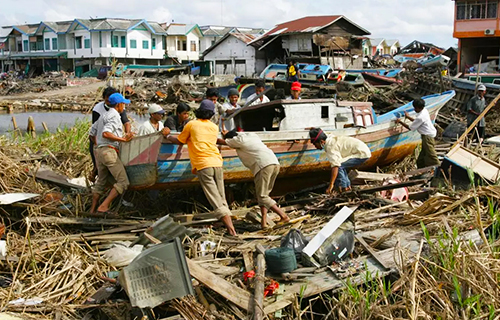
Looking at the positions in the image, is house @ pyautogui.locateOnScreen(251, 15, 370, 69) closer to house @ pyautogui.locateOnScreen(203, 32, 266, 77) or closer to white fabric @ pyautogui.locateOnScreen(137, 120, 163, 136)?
house @ pyautogui.locateOnScreen(203, 32, 266, 77)

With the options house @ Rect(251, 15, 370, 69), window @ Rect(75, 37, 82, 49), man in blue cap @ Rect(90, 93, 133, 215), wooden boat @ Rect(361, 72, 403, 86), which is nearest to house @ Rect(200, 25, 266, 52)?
window @ Rect(75, 37, 82, 49)

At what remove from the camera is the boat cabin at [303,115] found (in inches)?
368

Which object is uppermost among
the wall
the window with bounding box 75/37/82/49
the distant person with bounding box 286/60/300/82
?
the window with bounding box 75/37/82/49

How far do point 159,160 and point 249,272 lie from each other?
2.74 meters

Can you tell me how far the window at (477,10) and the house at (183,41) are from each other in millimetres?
35049

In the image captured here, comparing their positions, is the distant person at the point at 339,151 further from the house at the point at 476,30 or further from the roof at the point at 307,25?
the roof at the point at 307,25

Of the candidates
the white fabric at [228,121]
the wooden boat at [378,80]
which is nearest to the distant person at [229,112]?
the white fabric at [228,121]

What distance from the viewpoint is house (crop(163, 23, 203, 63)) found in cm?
6234

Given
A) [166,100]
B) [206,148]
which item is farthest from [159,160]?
[166,100]

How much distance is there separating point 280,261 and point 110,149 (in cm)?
325

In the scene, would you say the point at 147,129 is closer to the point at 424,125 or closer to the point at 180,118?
the point at 180,118

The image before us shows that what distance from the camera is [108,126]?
24.1ft

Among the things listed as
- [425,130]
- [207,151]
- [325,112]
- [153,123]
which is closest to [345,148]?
[325,112]

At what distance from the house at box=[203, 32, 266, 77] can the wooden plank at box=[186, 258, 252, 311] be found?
4052cm
